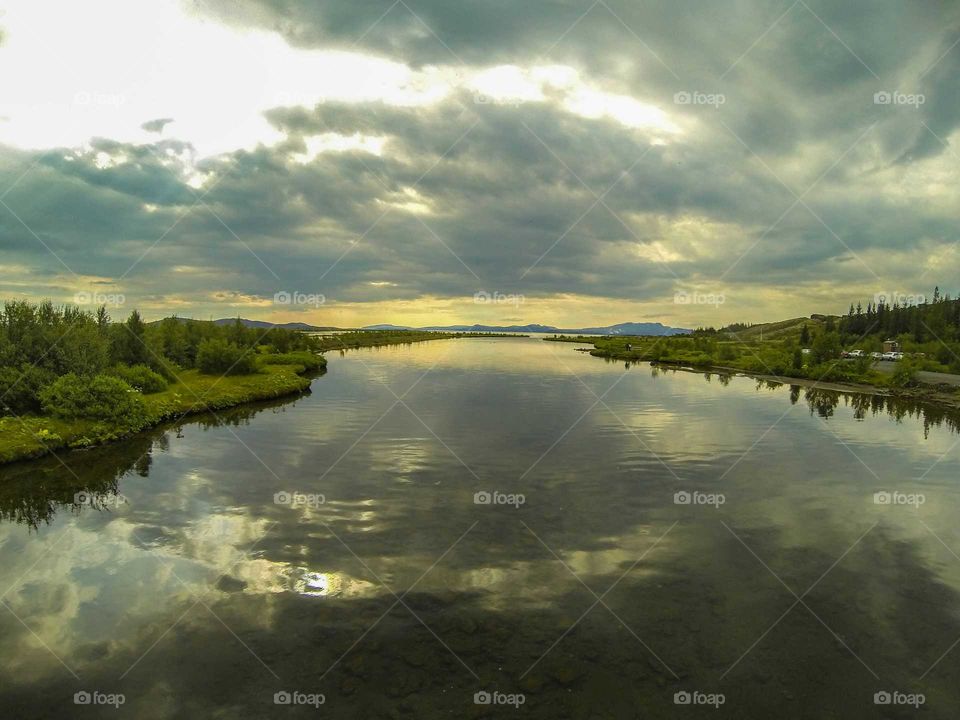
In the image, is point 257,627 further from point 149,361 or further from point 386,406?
point 149,361

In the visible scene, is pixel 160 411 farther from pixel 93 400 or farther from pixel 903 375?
pixel 903 375

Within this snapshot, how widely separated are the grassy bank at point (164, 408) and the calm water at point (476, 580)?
2292mm

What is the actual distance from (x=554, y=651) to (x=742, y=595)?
6.72 metres

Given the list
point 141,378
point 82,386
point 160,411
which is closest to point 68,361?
point 82,386

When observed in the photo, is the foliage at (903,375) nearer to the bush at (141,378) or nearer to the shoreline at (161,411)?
the shoreline at (161,411)

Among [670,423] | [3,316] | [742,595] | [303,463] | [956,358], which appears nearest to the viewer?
[742,595]

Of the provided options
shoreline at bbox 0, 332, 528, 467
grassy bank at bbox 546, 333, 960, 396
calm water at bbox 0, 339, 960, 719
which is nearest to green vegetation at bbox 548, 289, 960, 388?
grassy bank at bbox 546, 333, 960, 396

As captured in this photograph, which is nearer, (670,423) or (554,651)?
(554,651)

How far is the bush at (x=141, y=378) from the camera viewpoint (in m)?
44.3

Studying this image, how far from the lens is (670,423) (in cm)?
4319

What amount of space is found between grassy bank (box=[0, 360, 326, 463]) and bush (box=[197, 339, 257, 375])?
1.36 m

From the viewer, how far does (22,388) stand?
33031 millimetres

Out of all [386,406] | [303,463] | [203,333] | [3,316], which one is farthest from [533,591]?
[203,333]

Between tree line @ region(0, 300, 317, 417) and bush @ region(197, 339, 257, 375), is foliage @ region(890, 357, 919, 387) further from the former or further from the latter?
tree line @ region(0, 300, 317, 417)
